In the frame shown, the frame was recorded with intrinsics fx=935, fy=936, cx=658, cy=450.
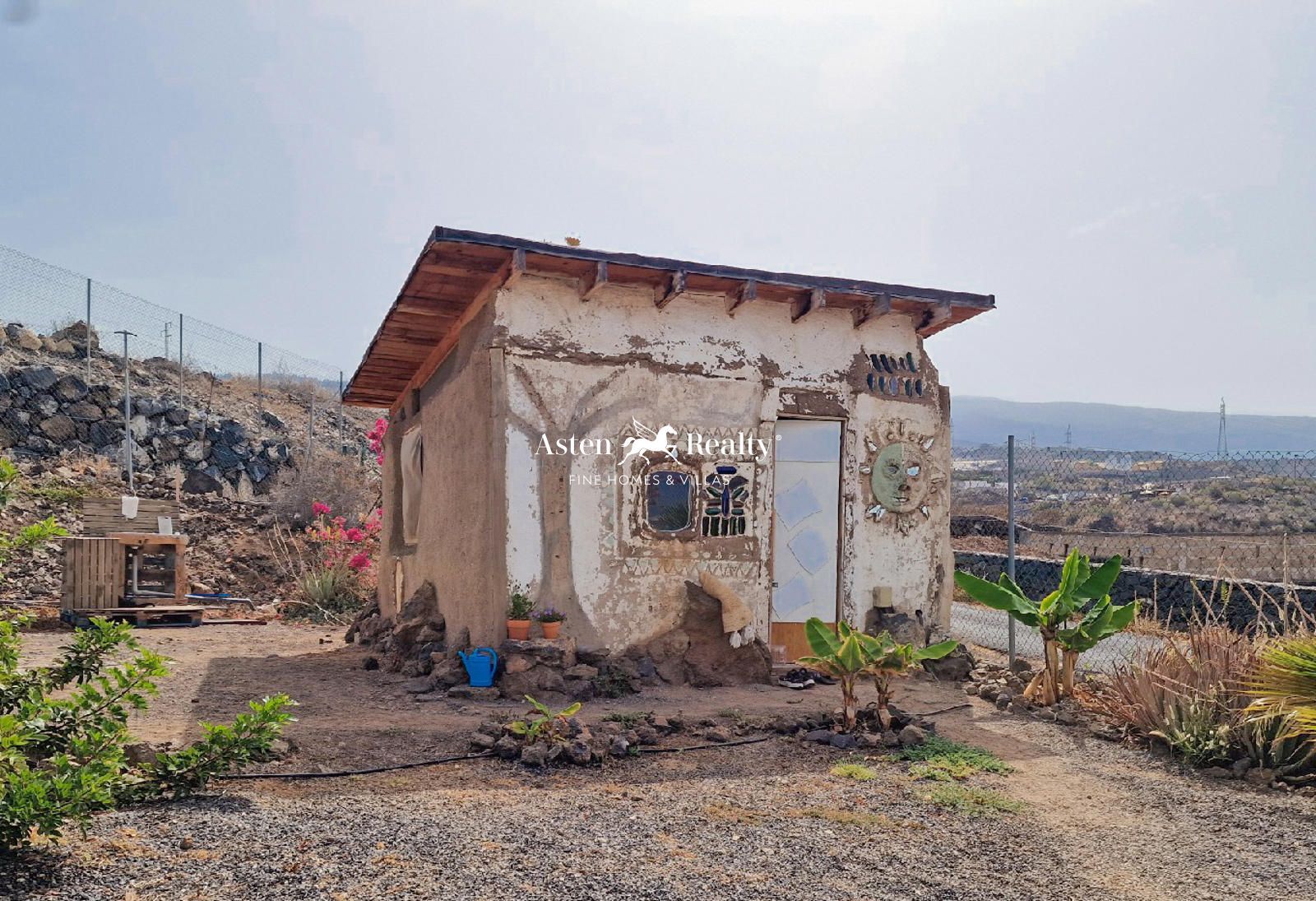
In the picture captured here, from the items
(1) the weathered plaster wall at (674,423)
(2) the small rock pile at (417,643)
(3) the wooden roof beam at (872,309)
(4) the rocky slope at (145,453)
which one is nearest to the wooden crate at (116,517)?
(4) the rocky slope at (145,453)

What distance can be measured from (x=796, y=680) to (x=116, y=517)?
34.7ft

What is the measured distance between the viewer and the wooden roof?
791cm

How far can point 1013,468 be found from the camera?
28.1 feet

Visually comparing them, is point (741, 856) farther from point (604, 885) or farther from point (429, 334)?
point (429, 334)

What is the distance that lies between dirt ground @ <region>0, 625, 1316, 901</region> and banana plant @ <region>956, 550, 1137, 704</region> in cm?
78

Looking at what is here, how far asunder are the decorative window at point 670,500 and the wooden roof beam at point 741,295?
1.69 m

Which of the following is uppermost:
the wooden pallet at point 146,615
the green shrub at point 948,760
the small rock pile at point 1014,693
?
the green shrub at point 948,760

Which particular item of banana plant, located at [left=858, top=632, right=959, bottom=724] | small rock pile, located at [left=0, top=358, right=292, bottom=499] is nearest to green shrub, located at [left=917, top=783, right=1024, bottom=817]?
banana plant, located at [left=858, top=632, right=959, bottom=724]

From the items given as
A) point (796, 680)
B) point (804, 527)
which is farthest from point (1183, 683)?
point (804, 527)

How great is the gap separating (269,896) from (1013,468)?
714 cm

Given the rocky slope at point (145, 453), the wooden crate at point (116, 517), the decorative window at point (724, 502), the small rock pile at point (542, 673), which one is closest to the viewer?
the small rock pile at point (542, 673)

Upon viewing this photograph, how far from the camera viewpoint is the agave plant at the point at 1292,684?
4871mm

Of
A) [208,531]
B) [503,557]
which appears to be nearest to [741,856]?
[503,557]

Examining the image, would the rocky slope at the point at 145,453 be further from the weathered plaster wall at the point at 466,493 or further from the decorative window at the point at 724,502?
the decorative window at the point at 724,502
